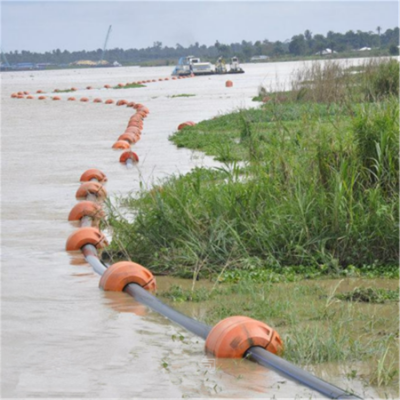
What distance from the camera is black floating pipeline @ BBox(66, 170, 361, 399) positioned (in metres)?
5.00

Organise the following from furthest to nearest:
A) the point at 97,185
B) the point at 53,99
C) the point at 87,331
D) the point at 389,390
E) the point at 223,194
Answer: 1. the point at 53,99
2. the point at 97,185
3. the point at 223,194
4. the point at 87,331
5. the point at 389,390

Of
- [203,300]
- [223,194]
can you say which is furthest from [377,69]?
[203,300]

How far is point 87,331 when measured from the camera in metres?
6.39

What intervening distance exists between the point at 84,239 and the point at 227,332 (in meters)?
4.03

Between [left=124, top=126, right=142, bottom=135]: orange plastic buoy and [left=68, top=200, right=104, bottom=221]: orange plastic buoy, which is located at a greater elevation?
[left=124, top=126, right=142, bottom=135]: orange plastic buoy

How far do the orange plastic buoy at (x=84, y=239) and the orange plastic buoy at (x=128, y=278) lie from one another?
1.79 metres

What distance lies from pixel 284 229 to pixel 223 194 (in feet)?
2.74

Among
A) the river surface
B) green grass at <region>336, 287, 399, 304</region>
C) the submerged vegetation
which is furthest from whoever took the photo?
the submerged vegetation

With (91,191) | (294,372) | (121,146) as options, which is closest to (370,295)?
(294,372)

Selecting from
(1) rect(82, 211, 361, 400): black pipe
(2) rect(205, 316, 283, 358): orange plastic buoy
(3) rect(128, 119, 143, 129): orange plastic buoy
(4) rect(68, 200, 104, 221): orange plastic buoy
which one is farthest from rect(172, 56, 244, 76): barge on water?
(2) rect(205, 316, 283, 358): orange plastic buoy

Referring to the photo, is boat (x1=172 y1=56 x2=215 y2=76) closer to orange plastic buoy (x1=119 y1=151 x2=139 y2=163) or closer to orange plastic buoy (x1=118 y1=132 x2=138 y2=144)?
orange plastic buoy (x1=118 y1=132 x2=138 y2=144)

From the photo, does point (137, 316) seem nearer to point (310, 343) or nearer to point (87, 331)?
point (87, 331)

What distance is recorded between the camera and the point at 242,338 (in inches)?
218

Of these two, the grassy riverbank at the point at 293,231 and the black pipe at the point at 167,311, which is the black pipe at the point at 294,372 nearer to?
the black pipe at the point at 167,311
